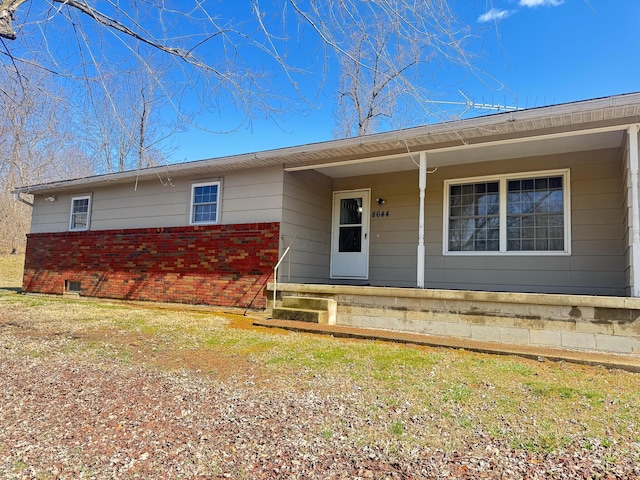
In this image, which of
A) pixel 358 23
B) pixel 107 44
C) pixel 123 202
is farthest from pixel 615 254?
pixel 123 202

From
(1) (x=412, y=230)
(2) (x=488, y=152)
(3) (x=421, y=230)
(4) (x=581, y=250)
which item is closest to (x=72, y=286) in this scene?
(1) (x=412, y=230)

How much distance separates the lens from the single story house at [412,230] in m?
5.77

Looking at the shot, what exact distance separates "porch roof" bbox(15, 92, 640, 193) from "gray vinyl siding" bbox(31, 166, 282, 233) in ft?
0.98

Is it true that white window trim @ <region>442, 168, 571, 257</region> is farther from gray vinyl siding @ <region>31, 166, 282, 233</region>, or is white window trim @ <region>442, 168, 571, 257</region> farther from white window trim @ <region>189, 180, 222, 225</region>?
white window trim @ <region>189, 180, 222, 225</region>


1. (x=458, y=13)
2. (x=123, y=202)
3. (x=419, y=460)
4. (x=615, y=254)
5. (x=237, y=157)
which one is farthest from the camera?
(x=123, y=202)

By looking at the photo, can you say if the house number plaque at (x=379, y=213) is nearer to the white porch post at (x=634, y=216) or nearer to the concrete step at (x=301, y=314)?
the concrete step at (x=301, y=314)

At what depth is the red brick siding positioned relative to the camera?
8586 mm

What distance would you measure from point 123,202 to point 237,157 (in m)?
4.11

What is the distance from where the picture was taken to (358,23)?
13.0ft

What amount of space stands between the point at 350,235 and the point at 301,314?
2995 millimetres

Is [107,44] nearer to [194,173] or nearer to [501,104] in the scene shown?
[501,104]

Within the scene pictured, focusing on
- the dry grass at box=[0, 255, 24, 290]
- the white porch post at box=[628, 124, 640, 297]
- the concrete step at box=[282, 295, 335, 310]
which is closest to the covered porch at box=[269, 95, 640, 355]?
the white porch post at box=[628, 124, 640, 297]

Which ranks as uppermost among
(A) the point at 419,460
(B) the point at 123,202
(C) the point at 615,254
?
(B) the point at 123,202

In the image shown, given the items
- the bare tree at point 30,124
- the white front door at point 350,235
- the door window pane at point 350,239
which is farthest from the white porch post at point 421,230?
the bare tree at point 30,124
